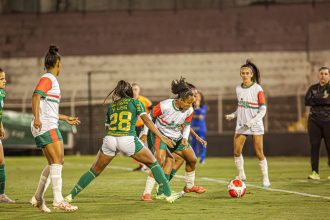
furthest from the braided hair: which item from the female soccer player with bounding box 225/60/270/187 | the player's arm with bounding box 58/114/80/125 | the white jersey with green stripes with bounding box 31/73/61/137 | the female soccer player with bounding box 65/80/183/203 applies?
the female soccer player with bounding box 225/60/270/187

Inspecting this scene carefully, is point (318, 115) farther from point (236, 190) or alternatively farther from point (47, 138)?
point (47, 138)

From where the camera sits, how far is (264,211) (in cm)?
912

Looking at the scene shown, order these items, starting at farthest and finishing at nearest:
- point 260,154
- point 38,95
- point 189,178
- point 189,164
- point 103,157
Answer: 1. point 260,154
2. point 189,178
3. point 189,164
4. point 103,157
5. point 38,95

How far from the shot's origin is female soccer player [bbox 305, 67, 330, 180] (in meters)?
14.5

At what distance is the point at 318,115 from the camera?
14523 millimetres

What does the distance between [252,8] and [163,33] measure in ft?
13.2

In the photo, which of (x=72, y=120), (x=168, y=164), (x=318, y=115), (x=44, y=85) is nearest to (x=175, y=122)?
(x=168, y=164)

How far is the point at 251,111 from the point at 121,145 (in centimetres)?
402

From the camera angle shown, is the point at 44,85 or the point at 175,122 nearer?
the point at 44,85

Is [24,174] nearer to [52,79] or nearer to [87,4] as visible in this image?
[52,79]

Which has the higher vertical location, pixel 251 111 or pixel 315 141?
pixel 251 111

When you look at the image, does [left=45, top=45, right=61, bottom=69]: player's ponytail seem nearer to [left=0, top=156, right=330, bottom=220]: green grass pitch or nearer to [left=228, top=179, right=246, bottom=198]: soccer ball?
[left=0, top=156, right=330, bottom=220]: green grass pitch

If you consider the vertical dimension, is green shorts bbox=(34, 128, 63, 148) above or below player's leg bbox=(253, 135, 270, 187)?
above

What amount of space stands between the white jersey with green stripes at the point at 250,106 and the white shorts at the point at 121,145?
3.73 metres
